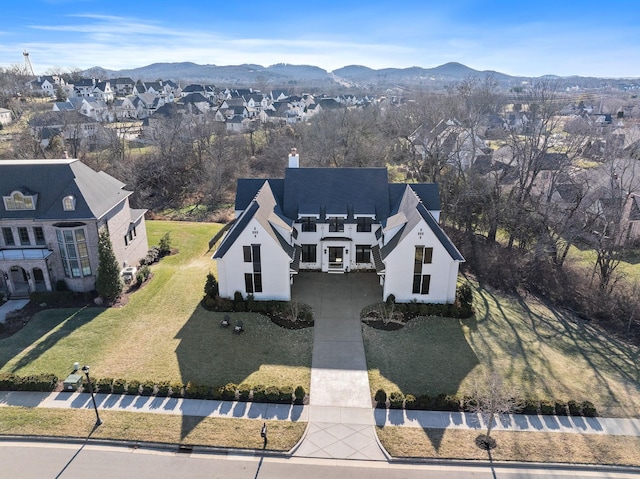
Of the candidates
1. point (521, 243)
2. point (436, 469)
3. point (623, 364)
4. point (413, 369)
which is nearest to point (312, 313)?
point (413, 369)

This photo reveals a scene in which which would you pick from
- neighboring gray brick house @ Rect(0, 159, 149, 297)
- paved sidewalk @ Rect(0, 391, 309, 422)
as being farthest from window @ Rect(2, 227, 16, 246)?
paved sidewalk @ Rect(0, 391, 309, 422)

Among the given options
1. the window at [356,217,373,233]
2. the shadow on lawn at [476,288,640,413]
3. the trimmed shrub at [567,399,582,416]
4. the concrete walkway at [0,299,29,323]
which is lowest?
the shadow on lawn at [476,288,640,413]

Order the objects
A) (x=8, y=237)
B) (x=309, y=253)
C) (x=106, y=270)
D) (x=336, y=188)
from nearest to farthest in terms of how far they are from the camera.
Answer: (x=106, y=270) < (x=8, y=237) < (x=309, y=253) < (x=336, y=188)

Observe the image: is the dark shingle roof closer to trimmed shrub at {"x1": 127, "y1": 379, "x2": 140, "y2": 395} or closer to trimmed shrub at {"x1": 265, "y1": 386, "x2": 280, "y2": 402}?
trimmed shrub at {"x1": 265, "y1": 386, "x2": 280, "y2": 402}

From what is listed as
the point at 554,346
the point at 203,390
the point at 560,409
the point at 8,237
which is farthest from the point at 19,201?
the point at 554,346

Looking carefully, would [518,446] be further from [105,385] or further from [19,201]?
[19,201]

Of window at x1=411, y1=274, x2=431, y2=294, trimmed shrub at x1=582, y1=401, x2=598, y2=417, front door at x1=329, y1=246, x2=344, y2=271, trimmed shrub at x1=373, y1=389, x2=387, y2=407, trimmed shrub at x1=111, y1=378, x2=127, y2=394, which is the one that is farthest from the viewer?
front door at x1=329, y1=246, x2=344, y2=271

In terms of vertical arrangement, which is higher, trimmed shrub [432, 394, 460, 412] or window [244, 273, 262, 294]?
window [244, 273, 262, 294]
